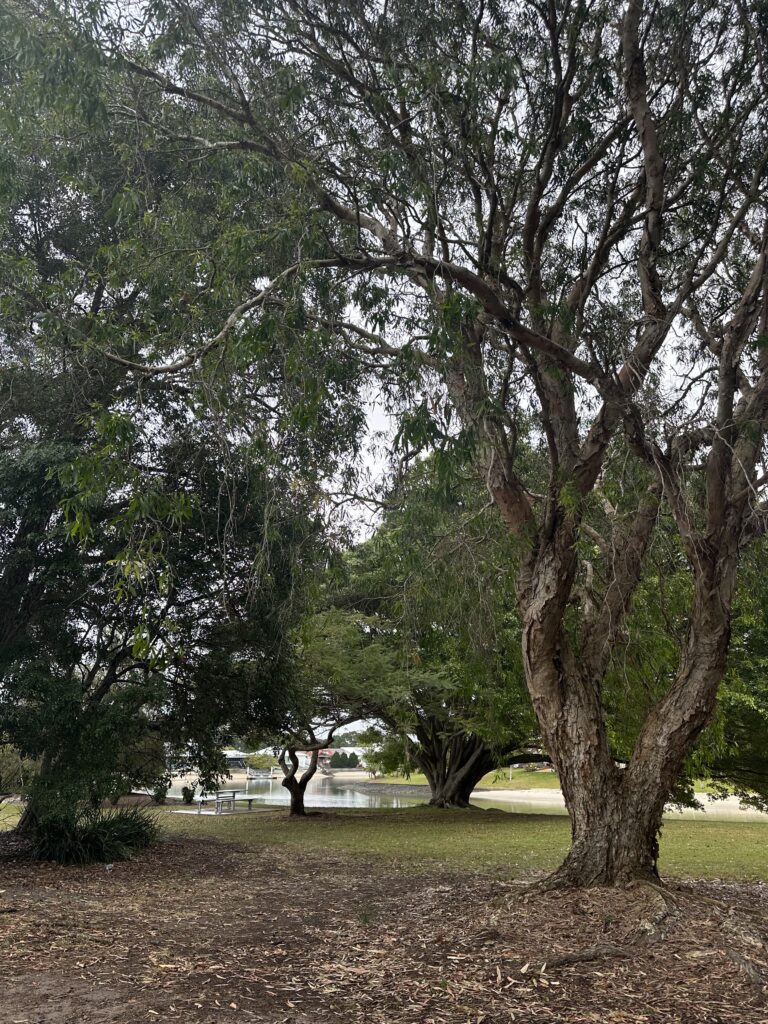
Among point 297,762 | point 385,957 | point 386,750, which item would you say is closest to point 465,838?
point 297,762

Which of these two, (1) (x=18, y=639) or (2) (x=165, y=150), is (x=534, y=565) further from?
(1) (x=18, y=639)

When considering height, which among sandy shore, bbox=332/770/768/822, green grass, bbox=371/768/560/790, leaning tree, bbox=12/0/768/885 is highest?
leaning tree, bbox=12/0/768/885

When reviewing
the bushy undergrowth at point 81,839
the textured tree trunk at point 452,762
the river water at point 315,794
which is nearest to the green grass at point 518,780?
the river water at point 315,794

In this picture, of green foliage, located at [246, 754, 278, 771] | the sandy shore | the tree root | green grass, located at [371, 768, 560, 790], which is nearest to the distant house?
green foliage, located at [246, 754, 278, 771]

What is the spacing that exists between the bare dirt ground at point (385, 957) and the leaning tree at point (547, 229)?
4.06 feet

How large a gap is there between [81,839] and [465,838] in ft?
25.2

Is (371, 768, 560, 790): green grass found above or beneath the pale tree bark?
beneath

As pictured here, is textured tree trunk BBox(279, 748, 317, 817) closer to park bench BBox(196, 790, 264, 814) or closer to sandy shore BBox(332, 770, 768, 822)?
park bench BBox(196, 790, 264, 814)

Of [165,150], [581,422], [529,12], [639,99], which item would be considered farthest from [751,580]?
[165,150]

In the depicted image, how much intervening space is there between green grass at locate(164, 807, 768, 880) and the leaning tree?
12.7ft

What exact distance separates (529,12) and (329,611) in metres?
11.7

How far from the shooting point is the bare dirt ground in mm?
4574

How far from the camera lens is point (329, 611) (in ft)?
56.0

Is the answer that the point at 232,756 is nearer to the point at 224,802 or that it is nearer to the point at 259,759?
the point at 224,802
